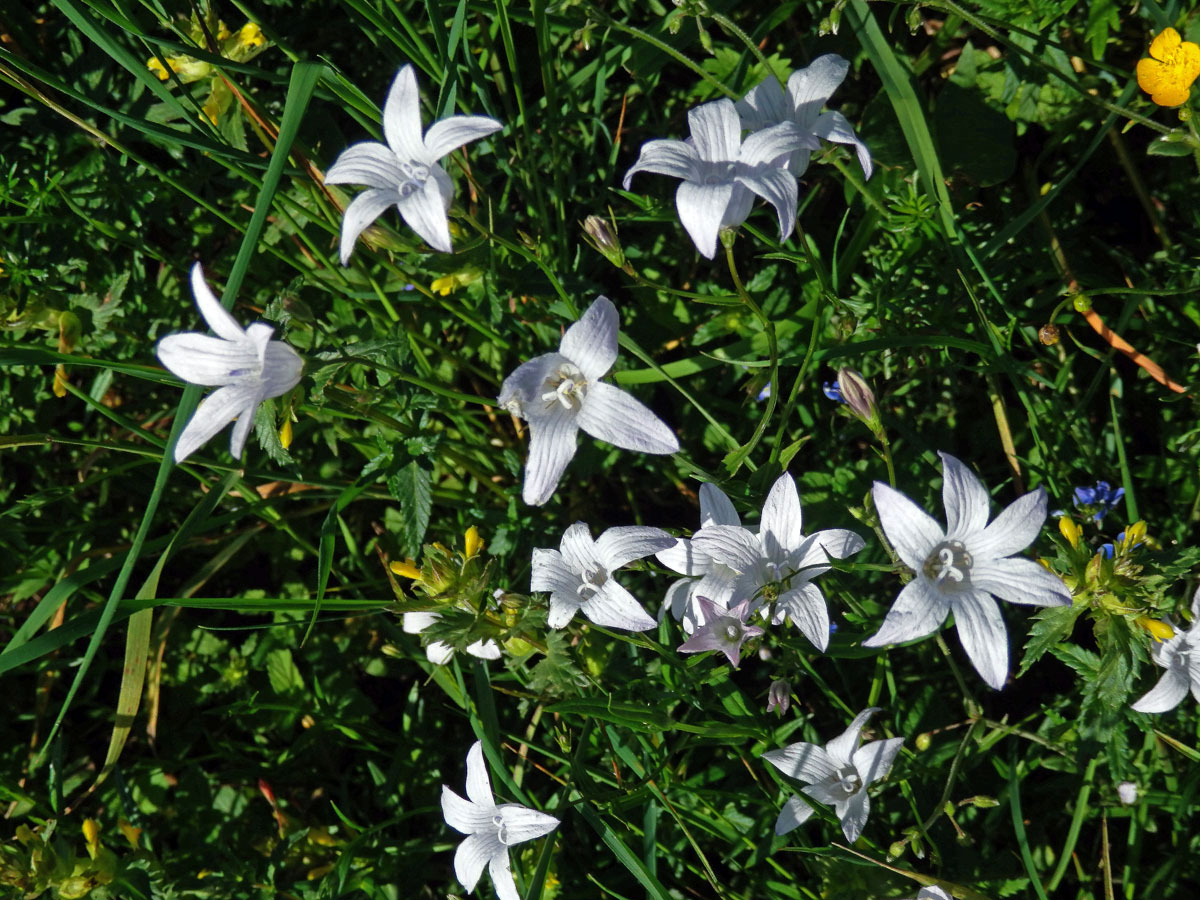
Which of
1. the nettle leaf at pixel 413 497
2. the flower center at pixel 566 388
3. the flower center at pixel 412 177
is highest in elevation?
the flower center at pixel 412 177

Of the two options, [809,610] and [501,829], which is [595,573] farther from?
[501,829]

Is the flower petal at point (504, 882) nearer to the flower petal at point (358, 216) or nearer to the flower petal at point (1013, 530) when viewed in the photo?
the flower petal at point (1013, 530)

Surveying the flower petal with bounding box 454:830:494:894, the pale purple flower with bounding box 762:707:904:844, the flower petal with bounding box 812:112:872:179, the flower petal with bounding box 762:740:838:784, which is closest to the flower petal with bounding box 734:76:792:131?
the flower petal with bounding box 812:112:872:179

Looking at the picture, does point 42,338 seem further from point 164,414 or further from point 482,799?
point 482,799

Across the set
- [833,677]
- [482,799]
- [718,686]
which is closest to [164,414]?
[482,799]

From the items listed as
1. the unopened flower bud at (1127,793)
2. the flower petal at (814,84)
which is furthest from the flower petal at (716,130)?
the unopened flower bud at (1127,793)

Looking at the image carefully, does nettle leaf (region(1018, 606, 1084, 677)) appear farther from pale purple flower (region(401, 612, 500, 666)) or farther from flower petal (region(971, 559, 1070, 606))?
pale purple flower (region(401, 612, 500, 666))

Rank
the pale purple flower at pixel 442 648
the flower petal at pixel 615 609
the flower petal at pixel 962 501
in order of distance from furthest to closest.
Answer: the pale purple flower at pixel 442 648
the flower petal at pixel 615 609
the flower petal at pixel 962 501
